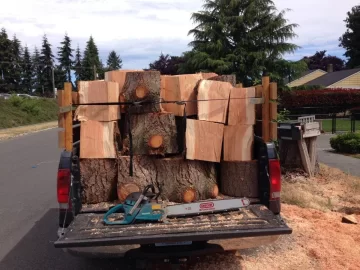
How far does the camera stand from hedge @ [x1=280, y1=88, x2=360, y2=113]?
30.0m

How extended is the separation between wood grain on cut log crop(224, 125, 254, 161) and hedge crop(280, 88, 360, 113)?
26.2m

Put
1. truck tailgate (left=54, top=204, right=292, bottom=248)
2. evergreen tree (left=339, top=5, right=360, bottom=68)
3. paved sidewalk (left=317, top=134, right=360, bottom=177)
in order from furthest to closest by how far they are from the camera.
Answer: evergreen tree (left=339, top=5, right=360, bottom=68) → paved sidewalk (left=317, top=134, right=360, bottom=177) → truck tailgate (left=54, top=204, right=292, bottom=248)

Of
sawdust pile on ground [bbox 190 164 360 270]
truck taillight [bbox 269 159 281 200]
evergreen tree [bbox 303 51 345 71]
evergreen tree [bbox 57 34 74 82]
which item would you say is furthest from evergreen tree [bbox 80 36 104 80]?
truck taillight [bbox 269 159 281 200]

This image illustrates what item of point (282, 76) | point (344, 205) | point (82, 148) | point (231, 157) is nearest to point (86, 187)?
point (82, 148)

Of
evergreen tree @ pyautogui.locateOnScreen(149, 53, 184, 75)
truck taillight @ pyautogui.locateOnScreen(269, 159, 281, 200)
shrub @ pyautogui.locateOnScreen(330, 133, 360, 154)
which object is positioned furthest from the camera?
evergreen tree @ pyautogui.locateOnScreen(149, 53, 184, 75)

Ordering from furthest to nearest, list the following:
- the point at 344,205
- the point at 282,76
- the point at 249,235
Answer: the point at 282,76 < the point at 344,205 < the point at 249,235

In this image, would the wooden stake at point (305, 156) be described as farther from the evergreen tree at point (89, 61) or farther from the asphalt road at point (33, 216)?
the evergreen tree at point (89, 61)

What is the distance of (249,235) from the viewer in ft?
10.7

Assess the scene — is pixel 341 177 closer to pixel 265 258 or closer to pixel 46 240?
pixel 265 258

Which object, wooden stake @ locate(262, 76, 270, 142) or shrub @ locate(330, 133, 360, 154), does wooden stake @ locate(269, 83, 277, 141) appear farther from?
shrub @ locate(330, 133, 360, 154)

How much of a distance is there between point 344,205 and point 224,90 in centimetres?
346

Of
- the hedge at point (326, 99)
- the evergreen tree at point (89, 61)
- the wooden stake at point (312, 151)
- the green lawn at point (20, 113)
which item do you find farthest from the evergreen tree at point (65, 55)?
the wooden stake at point (312, 151)

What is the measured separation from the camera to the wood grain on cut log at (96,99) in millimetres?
4383

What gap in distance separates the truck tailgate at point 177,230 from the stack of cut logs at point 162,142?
0.61m
